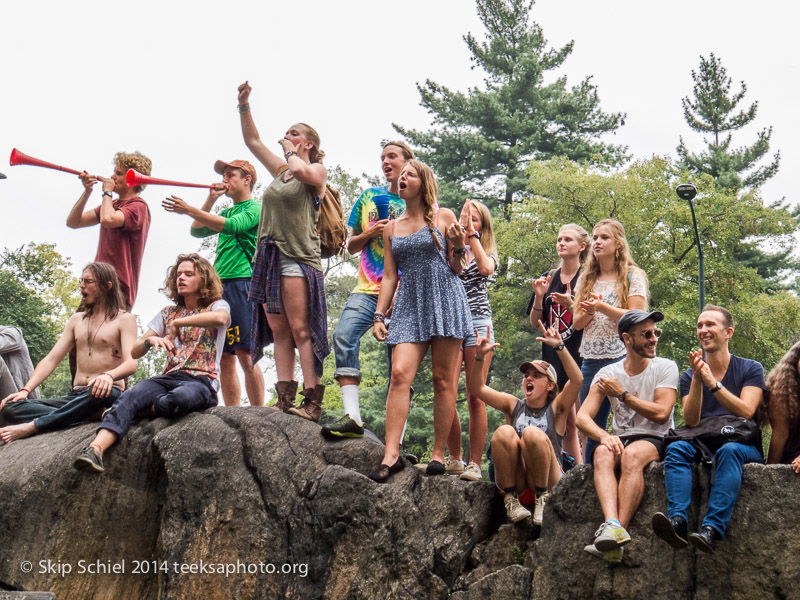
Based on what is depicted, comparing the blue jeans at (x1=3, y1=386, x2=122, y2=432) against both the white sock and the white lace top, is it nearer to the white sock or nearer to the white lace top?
the white sock

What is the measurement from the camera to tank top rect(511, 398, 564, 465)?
238 inches

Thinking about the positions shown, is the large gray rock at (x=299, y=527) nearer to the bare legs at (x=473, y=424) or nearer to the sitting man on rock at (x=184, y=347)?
the sitting man on rock at (x=184, y=347)

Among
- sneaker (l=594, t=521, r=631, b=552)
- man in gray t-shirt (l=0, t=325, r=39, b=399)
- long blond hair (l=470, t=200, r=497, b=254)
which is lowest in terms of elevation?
sneaker (l=594, t=521, r=631, b=552)

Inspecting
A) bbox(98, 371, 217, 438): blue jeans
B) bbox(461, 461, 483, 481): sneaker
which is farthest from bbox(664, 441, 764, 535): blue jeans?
bbox(98, 371, 217, 438): blue jeans

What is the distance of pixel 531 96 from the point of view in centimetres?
2859

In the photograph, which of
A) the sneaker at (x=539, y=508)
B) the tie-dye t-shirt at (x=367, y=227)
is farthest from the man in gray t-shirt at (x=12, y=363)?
the sneaker at (x=539, y=508)

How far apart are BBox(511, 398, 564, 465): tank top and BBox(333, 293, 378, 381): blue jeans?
1.26 meters

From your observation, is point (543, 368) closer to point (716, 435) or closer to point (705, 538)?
point (716, 435)

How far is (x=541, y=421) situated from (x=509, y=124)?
75.2ft

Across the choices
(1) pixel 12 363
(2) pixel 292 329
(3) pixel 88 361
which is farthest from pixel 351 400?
(1) pixel 12 363

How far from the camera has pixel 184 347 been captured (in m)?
6.95

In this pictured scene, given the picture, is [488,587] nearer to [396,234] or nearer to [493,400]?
[493,400]

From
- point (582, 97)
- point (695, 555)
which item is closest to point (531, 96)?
point (582, 97)

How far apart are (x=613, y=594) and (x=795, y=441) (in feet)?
4.76
